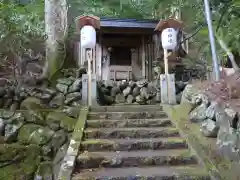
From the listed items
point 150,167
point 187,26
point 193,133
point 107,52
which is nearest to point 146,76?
point 107,52

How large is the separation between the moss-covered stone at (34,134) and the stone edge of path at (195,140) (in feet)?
8.23

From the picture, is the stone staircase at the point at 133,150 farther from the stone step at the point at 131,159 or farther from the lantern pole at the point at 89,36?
the lantern pole at the point at 89,36

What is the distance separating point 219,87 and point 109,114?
2.33 metres

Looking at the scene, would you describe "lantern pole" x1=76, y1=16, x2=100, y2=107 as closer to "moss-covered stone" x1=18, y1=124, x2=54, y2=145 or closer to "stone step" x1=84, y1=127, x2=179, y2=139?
"moss-covered stone" x1=18, y1=124, x2=54, y2=145

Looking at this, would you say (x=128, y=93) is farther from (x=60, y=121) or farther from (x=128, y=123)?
(x=60, y=121)

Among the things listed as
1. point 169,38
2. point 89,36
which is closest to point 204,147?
point 169,38

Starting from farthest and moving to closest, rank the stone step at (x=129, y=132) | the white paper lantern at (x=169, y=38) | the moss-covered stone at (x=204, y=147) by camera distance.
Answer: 1. the white paper lantern at (x=169, y=38)
2. the stone step at (x=129, y=132)
3. the moss-covered stone at (x=204, y=147)

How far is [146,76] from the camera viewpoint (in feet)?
35.8

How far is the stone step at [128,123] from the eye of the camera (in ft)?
16.4

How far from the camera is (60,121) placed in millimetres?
5207

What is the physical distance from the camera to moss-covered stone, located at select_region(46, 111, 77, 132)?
513cm

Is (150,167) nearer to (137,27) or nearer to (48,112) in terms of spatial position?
(48,112)

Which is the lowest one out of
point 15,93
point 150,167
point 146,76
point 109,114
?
point 150,167

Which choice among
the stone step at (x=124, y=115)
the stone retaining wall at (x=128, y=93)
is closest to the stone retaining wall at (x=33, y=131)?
the stone step at (x=124, y=115)
